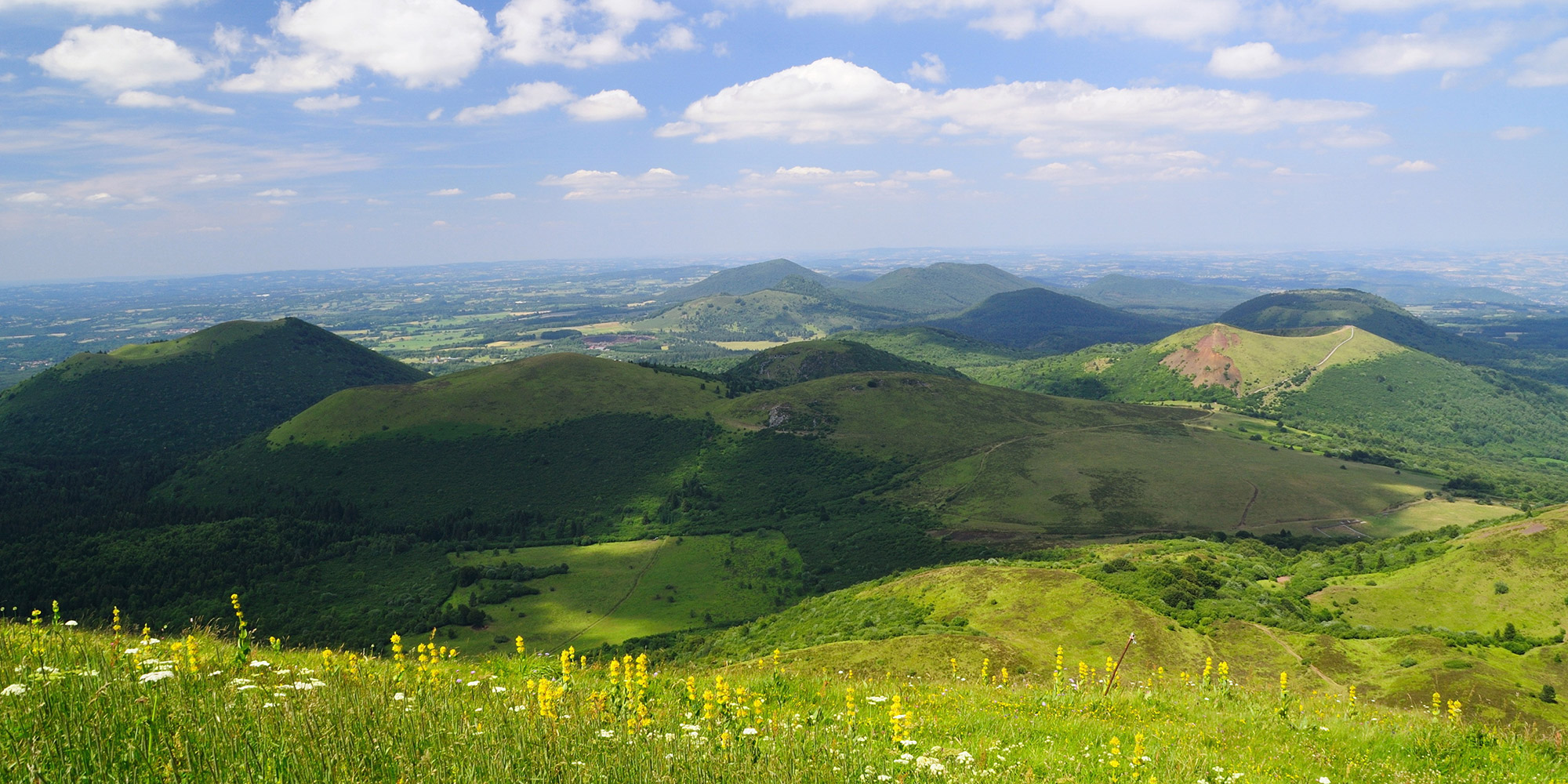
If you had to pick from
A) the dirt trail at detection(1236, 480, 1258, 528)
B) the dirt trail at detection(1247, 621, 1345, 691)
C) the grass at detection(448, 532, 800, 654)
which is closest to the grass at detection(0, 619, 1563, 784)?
the dirt trail at detection(1247, 621, 1345, 691)

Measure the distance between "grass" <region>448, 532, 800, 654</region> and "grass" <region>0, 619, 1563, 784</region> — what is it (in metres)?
91.1

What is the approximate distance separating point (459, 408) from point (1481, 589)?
193646mm

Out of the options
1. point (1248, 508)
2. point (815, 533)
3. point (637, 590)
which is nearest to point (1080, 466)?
point (1248, 508)

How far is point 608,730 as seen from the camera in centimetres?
781

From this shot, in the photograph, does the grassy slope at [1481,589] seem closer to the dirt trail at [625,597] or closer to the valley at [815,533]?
the valley at [815,533]

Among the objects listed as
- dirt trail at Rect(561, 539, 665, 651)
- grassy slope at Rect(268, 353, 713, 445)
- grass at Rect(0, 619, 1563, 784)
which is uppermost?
grass at Rect(0, 619, 1563, 784)

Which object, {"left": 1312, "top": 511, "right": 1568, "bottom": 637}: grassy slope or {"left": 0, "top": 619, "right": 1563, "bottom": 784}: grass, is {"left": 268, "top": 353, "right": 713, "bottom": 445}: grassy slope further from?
{"left": 0, "top": 619, "right": 1563, "bottom": 784}: grass

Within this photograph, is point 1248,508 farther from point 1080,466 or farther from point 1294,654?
point 1294,654

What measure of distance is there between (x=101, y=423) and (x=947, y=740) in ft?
883

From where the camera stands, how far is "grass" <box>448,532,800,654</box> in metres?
102

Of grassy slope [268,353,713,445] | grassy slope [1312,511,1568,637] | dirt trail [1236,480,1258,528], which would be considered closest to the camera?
grassy slope [1312,511,1568,637]

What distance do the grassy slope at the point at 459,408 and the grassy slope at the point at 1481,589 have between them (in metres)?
153

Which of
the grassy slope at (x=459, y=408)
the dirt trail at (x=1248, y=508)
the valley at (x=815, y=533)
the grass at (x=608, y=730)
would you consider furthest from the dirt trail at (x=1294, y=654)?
the grassy slope at (x=459, y=408)

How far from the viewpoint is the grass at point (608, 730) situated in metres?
6.17
